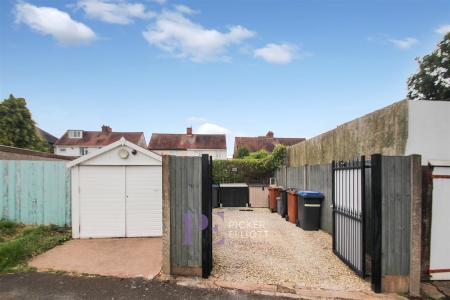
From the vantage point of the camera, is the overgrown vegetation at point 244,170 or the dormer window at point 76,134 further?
the dormer window at point 76,134

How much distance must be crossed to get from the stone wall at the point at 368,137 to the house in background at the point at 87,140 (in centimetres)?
3105

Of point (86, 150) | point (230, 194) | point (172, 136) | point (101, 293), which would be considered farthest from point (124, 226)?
point (86, 150)

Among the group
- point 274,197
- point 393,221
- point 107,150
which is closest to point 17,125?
point 107,150

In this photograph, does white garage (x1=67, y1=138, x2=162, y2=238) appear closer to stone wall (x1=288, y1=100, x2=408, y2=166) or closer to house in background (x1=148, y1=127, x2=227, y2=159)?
stone wall (x1=288, y1=100, x2=408, y2=166)

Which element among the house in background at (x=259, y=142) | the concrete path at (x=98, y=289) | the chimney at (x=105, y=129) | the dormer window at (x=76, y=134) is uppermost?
the chimney at (x=105, y=129)

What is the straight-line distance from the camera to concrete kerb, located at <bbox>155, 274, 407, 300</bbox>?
12.6 ft

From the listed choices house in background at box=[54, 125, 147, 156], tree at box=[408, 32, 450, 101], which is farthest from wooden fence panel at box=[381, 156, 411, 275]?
house in background at box=[54, 125, 147, 156]

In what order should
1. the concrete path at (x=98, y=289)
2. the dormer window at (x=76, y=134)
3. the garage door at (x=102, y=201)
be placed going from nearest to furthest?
1. the concrete path at (x=98, y=289)
2. the garage door at (x=102, y=201)
3. the dormer window at (x=76, y=134)

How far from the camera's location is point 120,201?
738 centimetres

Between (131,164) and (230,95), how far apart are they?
8.35 metres

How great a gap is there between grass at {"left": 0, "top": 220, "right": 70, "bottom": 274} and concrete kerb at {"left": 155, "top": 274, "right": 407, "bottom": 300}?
322 centimetres

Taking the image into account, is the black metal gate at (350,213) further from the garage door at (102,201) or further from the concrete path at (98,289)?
the garage door at (102,201)

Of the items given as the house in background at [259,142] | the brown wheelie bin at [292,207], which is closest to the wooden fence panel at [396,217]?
the brown wheelie bin at [292,207]

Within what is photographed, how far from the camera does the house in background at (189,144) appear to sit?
35531 millimetres
